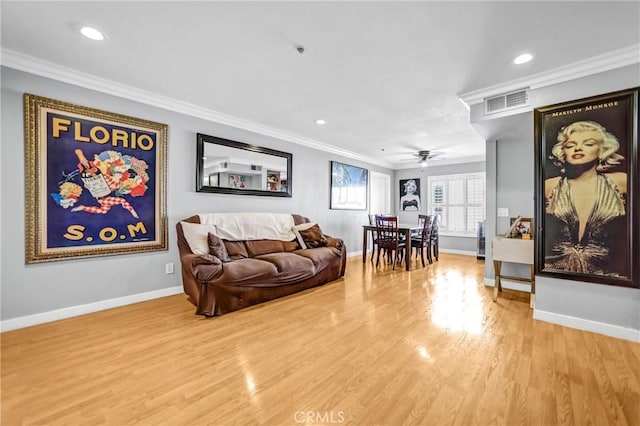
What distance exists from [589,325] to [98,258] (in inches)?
196

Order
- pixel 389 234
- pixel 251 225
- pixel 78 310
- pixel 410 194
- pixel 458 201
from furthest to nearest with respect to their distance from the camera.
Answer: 1. pixel 410 194
2. pixel 458 201
3. pixel 389 234
4. pixel 251 225
5. pixel 78 310

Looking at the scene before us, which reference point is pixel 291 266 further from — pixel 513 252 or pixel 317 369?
pixel 513 252

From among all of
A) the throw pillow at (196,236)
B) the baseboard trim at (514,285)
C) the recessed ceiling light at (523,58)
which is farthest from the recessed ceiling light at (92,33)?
the baseboard trim at (514,285)

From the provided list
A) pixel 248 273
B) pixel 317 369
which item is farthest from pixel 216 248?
pixel 317 369

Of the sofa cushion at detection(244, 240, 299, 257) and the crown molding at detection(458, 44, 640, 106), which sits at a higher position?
the crown molding at detection(458, 44, 640, 106)

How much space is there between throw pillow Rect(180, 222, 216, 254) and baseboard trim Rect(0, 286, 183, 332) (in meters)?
0.79

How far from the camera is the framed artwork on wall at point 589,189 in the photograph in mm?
2393

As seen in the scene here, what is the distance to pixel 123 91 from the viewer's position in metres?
3.15

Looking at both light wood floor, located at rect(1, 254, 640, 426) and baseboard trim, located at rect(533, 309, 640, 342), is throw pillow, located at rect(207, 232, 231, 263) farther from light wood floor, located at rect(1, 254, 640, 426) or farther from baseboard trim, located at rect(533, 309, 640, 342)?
baseboard trim, located at rect(533, 309, 640, 342)

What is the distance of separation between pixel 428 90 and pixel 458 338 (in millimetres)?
2589

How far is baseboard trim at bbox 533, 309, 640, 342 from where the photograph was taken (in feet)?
7.93

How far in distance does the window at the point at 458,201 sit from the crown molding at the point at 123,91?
440cm

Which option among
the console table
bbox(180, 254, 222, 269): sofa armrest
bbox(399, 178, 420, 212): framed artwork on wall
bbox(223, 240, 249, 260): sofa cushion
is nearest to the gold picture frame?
the console table

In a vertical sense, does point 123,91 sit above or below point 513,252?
above
